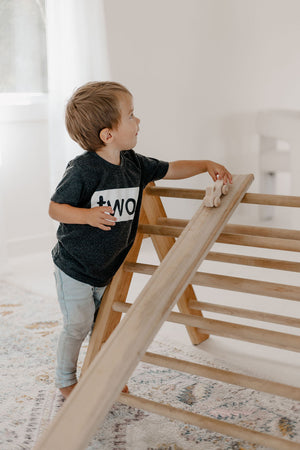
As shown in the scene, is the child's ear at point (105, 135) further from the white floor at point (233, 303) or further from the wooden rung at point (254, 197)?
the white floor at point (233, 303)

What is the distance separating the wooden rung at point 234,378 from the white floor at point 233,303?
1.47ft

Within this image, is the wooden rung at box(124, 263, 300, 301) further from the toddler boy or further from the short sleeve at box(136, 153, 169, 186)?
the short sleeve at box(136, 153, 169, 186)

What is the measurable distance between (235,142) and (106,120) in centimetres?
263

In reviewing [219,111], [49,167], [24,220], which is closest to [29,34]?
[49,167]

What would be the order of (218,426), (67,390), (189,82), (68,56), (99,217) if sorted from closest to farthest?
(218,426) → (99,217) → (67,390) → (68,56) → (189,82)

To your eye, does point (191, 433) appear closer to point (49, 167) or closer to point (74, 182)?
point (74, 182)

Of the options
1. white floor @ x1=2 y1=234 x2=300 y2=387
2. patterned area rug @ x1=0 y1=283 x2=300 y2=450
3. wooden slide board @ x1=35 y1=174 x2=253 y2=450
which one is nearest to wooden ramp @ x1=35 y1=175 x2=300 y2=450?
wooden slide board @ x1=35 y1=174 x2=253 y2=450

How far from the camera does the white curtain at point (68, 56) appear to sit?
3012mm

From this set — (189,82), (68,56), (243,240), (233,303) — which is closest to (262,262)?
(243,240)

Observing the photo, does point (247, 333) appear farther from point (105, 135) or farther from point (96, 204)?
point (105, 135)

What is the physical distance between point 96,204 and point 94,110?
0.24 meters

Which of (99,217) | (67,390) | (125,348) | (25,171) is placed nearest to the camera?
(125,348)

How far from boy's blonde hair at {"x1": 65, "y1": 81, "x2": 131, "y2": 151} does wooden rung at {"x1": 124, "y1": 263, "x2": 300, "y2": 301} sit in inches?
15.0

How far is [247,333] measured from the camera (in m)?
1.44
